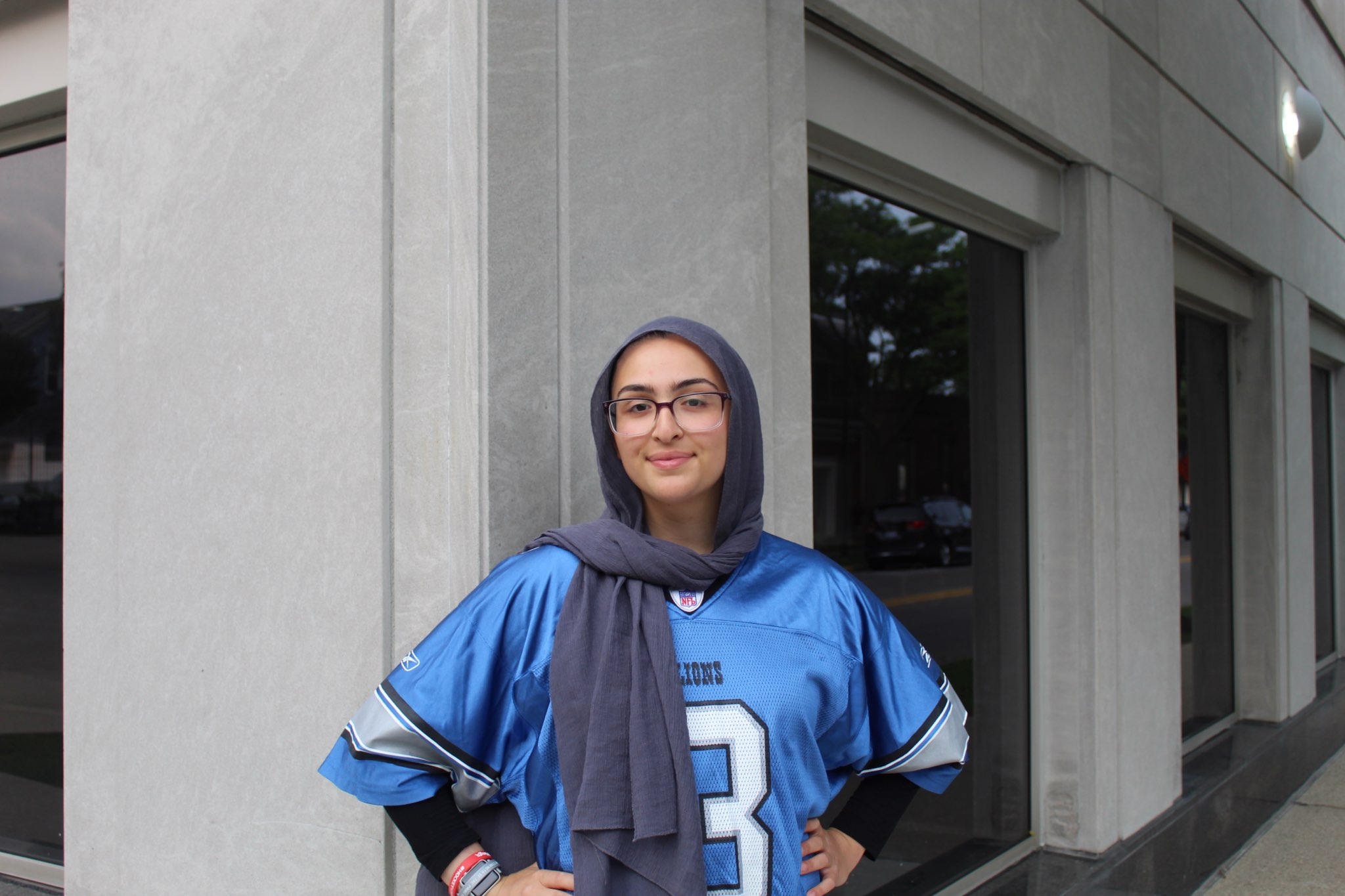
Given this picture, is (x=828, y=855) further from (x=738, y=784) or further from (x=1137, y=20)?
(x=1137, y=20)

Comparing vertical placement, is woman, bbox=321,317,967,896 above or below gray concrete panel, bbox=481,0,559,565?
below

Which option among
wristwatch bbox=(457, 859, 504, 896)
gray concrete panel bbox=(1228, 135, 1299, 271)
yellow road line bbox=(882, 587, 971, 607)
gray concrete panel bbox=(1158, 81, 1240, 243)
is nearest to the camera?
wristwatch bbox=(457, 859, 504, 896)

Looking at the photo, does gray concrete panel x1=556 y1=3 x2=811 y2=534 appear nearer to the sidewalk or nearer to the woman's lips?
the woman's lips

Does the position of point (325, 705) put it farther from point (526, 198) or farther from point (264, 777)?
point (526, 198)

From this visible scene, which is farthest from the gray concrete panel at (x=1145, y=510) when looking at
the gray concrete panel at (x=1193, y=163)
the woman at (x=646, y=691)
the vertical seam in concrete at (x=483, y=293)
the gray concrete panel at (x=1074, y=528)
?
the vertical seam in concrete at (x=483, y=293)

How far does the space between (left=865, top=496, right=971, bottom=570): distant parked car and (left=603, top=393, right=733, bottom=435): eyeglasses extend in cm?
508

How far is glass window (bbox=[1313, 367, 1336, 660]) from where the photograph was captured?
11.0 metres

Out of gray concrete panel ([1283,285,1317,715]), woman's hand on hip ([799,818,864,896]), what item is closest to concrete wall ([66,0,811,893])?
woman's hand on hip ([799,818,864,896])

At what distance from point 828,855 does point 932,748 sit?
29cm

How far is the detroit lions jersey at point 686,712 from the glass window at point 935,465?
251cm

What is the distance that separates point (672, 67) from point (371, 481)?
1320 mm

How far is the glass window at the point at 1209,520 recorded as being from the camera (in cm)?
809

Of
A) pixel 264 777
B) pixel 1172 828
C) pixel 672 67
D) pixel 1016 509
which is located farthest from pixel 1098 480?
pixel 264 777

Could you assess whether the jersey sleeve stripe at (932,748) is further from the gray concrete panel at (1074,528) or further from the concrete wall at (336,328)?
the gray concrete panel at (1074,528)
